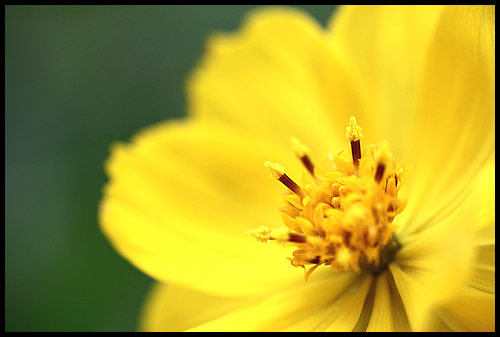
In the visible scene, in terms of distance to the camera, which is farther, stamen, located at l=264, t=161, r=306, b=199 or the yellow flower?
stamen, located at l=264, t=161, r=306, b=199

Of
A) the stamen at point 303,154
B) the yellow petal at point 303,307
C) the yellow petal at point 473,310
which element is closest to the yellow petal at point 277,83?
the stamen at point 303,154

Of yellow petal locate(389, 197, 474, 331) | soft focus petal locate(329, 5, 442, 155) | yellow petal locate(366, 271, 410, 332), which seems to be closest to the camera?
yellow petal locate(389, 197, 474, 331)

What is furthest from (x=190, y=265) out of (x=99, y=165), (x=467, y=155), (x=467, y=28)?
(x=99, y=165)

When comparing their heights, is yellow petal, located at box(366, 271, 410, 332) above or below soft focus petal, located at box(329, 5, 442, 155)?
below

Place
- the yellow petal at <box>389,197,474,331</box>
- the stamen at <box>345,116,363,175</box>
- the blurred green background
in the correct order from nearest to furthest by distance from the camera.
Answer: the yellow petal at <box>389,197,474,331</box> < the stamen at <box>345,116,363,175</box> < the blurred green background

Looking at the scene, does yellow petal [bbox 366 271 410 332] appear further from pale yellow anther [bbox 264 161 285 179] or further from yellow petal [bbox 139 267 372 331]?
pale yellow anther [bbox 264 161 285 179]

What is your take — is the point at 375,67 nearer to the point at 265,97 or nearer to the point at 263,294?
the point at 265,97

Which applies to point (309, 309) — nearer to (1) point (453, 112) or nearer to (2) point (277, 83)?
(1) point (453, 112)

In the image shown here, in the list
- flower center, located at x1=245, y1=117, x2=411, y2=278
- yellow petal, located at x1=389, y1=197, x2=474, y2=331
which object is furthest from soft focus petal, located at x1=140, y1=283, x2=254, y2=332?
yellow petal, located at x1=389, y1=197, x2=474, y2=331

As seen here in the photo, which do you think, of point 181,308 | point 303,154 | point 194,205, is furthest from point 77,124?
point 303,154
